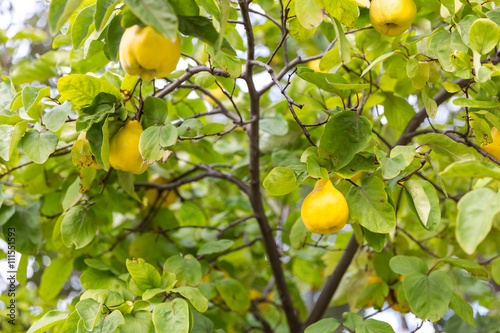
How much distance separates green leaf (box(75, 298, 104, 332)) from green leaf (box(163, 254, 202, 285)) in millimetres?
186

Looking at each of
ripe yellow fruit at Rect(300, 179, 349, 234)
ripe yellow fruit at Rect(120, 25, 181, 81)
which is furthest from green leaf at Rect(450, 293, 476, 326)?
ripe yellow fruit at Rect(120, 25, 181, 81)

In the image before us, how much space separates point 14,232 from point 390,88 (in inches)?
38.5

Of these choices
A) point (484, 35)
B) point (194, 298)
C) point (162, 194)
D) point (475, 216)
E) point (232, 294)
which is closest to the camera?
point (475, 216)

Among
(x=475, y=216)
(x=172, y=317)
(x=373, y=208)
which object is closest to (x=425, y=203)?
(x=373, y=208)

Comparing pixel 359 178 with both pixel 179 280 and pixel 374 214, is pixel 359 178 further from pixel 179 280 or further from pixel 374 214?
pixel 179 280

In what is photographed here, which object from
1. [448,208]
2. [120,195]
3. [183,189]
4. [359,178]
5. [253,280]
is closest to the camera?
[359,178]

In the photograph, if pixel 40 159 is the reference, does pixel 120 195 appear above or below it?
below

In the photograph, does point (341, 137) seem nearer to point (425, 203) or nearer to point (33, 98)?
point (425, 203)

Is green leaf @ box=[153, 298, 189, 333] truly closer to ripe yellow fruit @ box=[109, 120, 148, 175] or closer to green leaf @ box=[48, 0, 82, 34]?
ripe yellow fruit @ box=[109, 120, 148, 175]

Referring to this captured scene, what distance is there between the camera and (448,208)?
135 cm

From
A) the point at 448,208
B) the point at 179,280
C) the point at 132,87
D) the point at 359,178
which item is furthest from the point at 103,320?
the point at 448,208

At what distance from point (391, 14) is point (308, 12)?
14 cm

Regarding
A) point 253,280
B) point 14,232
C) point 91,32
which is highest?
point 91,32

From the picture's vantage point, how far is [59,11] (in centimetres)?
56
